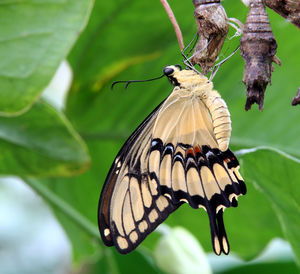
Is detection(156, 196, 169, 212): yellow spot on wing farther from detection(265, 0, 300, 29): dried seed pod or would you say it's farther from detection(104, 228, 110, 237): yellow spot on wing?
detection(265, 0, 300, 29): dried seed pod

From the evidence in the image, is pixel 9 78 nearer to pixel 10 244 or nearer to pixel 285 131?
pixel 285 131

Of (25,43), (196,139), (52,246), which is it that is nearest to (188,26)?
(196,139)

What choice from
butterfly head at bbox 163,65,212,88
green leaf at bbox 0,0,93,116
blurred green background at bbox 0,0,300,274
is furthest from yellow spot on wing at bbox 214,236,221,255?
green leaf at bbox 0,0,93,116

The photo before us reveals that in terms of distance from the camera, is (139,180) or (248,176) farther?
(139,180)

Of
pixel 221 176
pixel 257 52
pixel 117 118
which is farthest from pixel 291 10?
pixel 117 118

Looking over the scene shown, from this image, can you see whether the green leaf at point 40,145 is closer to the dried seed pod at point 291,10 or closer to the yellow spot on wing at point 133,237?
the yellow spot on wing at point 133,237

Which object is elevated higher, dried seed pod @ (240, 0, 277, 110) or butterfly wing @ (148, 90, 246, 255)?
dried seed pod @ (240, 0, 277, 110)

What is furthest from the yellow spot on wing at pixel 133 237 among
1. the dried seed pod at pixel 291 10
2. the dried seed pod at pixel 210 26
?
the dried seed pod at pixel 291 10
